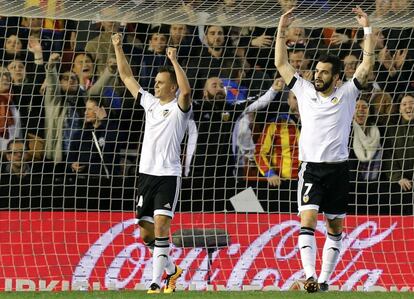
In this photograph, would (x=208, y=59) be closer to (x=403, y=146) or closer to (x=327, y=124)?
(x=403, y=146)

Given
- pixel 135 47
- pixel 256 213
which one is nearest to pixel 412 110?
pixel 256 213

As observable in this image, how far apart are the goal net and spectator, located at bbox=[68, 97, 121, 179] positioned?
0.02 meters

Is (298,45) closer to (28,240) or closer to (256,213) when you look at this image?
(256,213)

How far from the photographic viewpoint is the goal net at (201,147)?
48.9 feet

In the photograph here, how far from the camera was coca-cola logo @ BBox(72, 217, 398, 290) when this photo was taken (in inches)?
592

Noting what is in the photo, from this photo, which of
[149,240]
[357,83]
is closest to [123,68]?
[149,240]

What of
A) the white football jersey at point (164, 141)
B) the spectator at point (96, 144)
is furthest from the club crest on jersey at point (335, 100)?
the spectator at point (96, 144)

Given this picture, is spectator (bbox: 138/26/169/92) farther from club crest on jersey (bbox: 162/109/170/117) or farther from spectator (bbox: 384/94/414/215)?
club crest on jersey (bbox: 162/109/170/117)

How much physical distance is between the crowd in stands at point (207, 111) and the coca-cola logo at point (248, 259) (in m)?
0.38

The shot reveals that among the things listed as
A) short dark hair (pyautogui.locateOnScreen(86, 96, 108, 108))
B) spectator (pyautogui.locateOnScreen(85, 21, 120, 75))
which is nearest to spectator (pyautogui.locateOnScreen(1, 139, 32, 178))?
short dark hair (pyautogui.locateOnScreen(86, 96, 108, 108))

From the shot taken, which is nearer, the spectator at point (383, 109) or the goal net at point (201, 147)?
the goal net at point (201, 147)

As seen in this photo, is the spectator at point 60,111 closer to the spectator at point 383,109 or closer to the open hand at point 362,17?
the spectator at point 383,109

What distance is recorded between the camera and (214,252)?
15.1m

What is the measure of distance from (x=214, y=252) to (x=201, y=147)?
144cm
